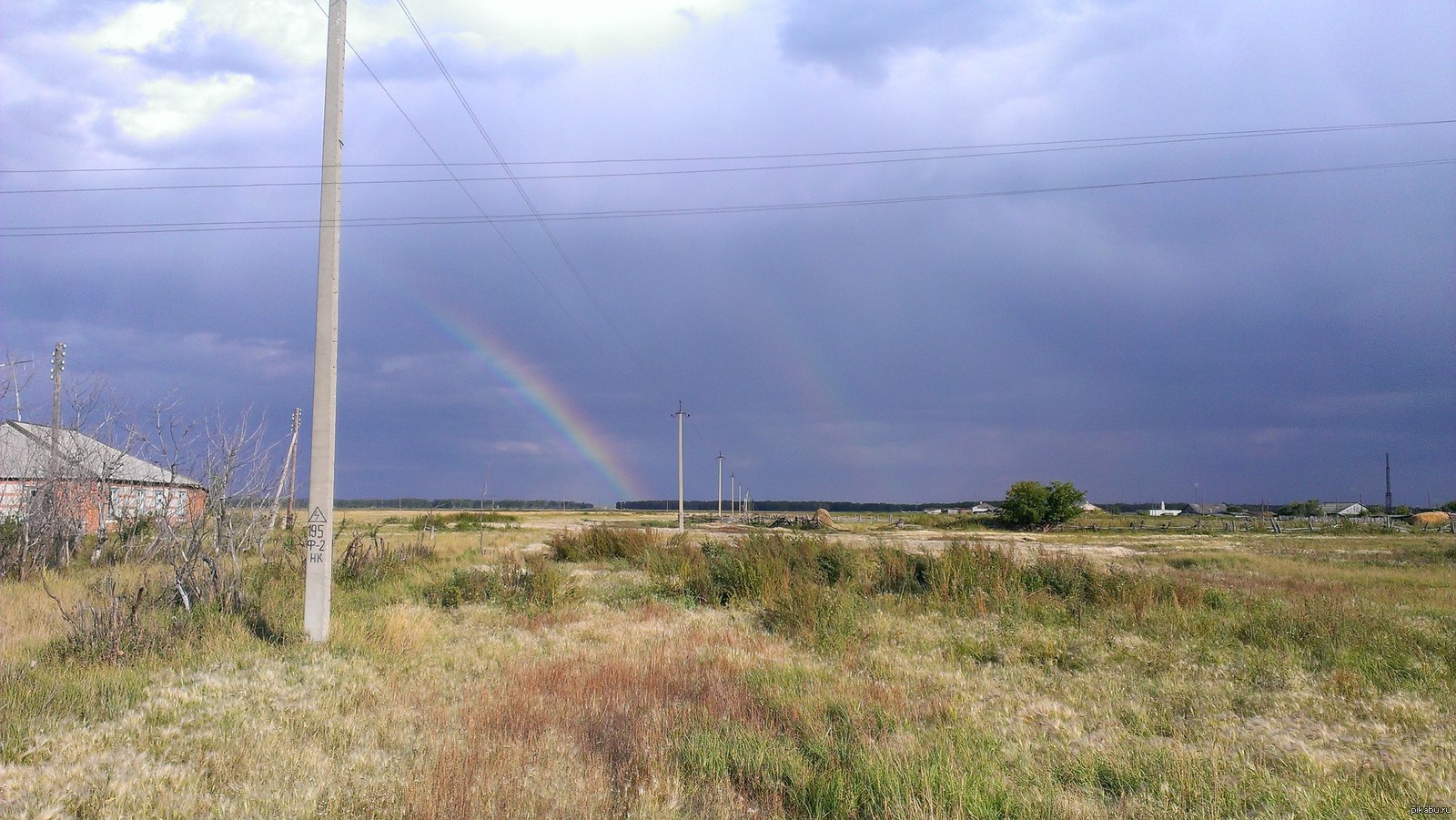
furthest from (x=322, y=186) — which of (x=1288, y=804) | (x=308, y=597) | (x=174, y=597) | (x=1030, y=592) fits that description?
(x=1030, y=592)

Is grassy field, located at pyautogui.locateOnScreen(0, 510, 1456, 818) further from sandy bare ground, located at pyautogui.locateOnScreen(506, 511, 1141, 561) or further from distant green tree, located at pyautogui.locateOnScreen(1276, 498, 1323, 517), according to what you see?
distant green tree, located at pyautogui.locateOnScreen(1276, 498, 1323, 517)

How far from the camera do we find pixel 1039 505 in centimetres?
6738

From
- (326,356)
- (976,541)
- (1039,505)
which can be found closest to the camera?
(326,356)

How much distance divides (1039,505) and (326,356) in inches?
2578

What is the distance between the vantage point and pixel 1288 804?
560 cm

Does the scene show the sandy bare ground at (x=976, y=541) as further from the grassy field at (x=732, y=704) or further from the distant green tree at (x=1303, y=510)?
the distant green tree at (x=1303, y=510)

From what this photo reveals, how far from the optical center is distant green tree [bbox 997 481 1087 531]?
221 ft

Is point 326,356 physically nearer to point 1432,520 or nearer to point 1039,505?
point 1039,505

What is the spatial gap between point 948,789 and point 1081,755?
1.81 m

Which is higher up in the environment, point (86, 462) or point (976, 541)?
point (86, 462)

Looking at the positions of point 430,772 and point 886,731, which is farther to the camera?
point 886,731

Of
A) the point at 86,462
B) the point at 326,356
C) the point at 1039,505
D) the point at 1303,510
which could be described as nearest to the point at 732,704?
the point at 326,356

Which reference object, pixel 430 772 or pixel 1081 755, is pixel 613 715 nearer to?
pixel 430 772

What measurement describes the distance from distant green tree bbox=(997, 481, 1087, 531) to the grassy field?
174 ft
